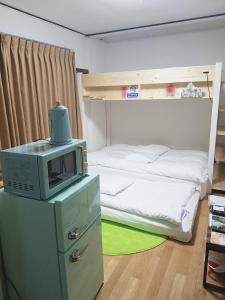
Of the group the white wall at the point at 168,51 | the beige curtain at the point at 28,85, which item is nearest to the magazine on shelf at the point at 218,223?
the beige curtain at the point at 28,85

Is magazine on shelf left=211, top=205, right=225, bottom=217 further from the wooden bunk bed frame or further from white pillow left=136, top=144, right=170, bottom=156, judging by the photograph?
white pillow left=136, top=144, right=170, bottom=156

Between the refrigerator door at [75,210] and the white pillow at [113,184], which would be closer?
the refrigerator door at [75,210]

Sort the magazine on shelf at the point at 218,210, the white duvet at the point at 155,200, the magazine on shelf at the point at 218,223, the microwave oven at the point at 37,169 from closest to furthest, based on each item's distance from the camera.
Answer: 1. the microwave oven at the point at 37,169
2. the magazine on shelf at the point at 218,223
3. the magazine on shelf at the point at 218,210
4. the white duvet at the point at 155,200

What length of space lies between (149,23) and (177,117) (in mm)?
1595

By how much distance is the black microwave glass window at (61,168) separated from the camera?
127 cm

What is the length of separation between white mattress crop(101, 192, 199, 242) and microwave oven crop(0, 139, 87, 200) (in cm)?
121

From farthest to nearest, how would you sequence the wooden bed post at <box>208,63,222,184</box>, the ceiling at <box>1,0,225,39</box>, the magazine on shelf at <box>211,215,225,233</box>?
the wooden bed post at <box>208,63,222,184</box>
the ceiling at <box>1,0,225,39</box>
the magazine on shelf at <box>211,215,225,233</box>

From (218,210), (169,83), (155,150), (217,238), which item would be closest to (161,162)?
(155,150)

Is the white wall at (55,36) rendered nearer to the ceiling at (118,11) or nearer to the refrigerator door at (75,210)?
the ceiling at (118,11)

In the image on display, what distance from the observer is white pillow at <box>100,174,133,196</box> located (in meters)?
2.65

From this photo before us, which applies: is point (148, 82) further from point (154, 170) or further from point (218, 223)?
point (218, 223)

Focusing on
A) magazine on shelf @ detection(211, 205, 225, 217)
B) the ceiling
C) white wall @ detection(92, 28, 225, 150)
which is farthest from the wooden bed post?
magazine on shelf @ detection(211, 205, 225, 217)

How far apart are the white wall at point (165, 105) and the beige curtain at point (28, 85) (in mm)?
1257

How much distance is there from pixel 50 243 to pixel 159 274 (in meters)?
1.07
